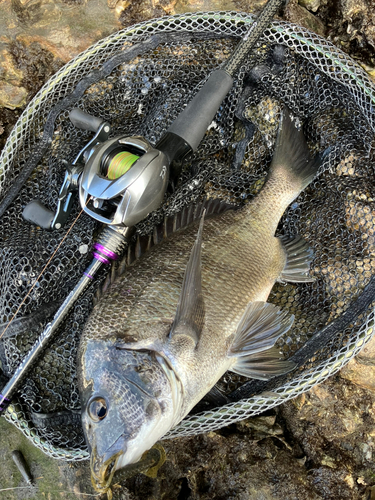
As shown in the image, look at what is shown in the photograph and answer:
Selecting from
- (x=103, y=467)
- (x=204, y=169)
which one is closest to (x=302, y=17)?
(x=204, y=169)

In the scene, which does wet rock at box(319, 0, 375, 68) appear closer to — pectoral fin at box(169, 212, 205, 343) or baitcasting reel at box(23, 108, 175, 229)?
baitcasting reel at box(23, 108, 175, 229)

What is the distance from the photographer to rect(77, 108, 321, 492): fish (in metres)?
1.85

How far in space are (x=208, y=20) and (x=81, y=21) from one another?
0.99 metres

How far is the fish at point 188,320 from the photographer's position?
6.08 ft

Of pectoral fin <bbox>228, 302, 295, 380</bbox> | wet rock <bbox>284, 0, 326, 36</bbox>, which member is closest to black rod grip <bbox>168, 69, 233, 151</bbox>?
wet rock <bbox>284, 0, 326, 36</bbox>

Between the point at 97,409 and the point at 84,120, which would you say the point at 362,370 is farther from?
the point at 84,120

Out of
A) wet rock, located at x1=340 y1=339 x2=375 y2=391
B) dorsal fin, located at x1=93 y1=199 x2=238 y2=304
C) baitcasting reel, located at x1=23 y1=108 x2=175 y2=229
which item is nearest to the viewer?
baitcasting reel, located at x1=23 y1=108 x2=175 y2=229

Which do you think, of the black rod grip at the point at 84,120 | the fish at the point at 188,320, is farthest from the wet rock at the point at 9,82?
the fish at the point at 188,320

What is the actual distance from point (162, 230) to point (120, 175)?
46 cm

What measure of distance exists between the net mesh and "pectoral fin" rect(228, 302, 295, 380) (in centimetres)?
18

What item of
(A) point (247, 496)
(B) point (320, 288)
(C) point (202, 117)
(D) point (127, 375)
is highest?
(C) point (202, 117)

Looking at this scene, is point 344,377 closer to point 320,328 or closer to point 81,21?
point 320,328

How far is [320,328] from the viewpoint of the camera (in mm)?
2617

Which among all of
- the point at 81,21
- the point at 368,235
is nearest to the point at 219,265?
the point at 368,235
